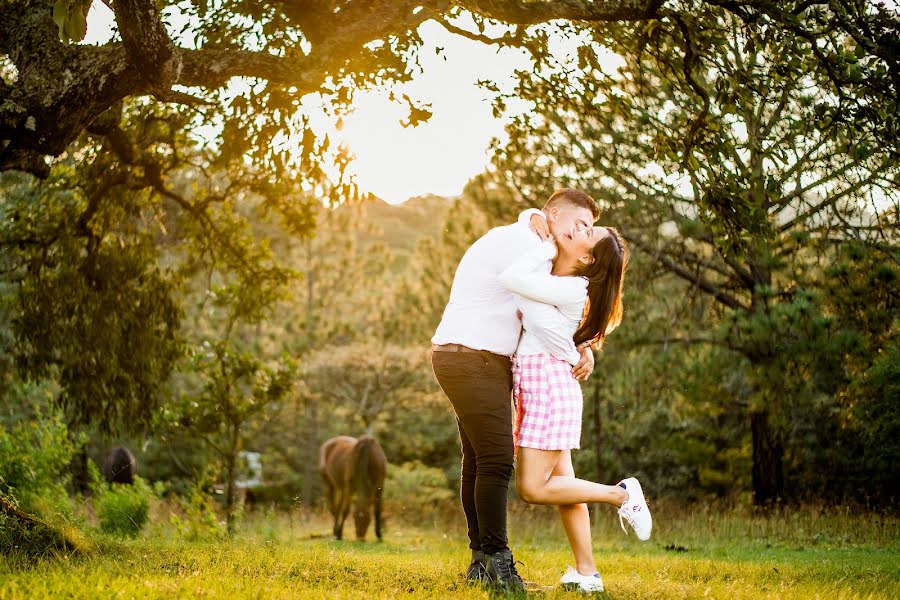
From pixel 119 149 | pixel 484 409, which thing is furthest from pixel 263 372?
pixel 484 409

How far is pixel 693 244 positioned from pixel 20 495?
10909mm

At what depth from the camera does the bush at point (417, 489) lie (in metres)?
Result: 22.3

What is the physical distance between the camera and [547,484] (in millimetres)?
4180

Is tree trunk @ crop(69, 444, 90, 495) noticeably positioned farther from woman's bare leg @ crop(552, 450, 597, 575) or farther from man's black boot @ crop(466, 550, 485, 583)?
woman's bare leg @ crop(552, 450, 597, 575)

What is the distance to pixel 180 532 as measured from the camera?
7.68 m

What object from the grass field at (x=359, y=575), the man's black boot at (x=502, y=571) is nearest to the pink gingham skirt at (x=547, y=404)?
the man's black boot at (x=502, y=571)

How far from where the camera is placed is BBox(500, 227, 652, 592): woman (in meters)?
4.16

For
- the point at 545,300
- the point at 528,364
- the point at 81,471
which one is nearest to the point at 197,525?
the point at 528,364

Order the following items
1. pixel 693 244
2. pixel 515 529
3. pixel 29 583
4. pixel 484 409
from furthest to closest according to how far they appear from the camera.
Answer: pixel 693 244, pixel 515 529, pixel 484 409, pixel 29 583

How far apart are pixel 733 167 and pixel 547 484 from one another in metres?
3.43

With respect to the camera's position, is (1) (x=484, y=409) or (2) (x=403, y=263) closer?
(1) (x=484, y=409)

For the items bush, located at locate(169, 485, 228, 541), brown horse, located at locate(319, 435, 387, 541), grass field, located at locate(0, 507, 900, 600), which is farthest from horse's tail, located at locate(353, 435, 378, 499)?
grass field, located at locate(0, 507, 900, 600)

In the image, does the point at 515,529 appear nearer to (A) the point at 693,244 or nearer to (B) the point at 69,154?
(A) the point at 693,244

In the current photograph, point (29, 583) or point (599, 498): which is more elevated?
point (599, 498)
